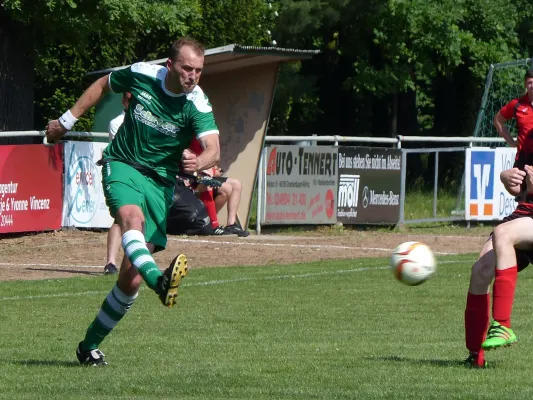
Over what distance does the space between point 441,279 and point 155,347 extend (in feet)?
19.2

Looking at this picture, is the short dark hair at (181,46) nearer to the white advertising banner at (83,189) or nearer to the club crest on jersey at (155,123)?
the club crest on jersey at (155,123)

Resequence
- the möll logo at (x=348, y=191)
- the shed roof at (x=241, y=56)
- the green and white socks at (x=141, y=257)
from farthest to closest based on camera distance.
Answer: the möll logo at (x=348, y=191) < the shed roof at (x=241, y=56) < the green and white socks at (x=141, y=257)

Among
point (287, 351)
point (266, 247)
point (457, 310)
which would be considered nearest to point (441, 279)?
point (457, 310)

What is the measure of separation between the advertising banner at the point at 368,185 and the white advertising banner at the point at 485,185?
1429 mm

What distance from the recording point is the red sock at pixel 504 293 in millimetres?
7363

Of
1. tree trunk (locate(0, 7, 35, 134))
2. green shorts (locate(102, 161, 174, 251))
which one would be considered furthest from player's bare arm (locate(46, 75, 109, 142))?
tree trunk (locate(0, 7, 35, 134))

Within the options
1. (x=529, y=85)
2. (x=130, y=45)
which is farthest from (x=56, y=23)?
(x=130, y=45)

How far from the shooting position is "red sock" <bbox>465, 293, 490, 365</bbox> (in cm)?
757

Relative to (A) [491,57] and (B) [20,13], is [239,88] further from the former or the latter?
(A) [491,57]

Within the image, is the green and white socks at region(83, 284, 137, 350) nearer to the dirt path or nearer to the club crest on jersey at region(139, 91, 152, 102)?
the club crest on jersey at region(139, 91, 152, 102)

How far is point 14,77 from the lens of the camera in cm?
2128

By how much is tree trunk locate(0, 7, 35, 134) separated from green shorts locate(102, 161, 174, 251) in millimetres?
13801

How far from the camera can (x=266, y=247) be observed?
682 inches

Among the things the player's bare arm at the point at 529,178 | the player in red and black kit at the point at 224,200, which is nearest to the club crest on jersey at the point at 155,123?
the player's bare arm at the point at 529,178
